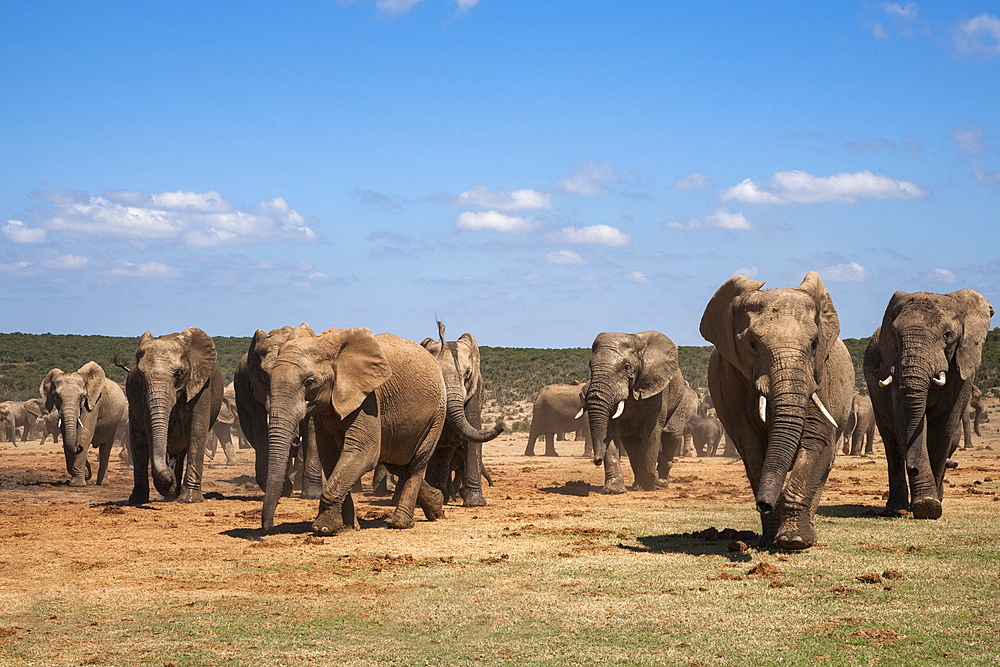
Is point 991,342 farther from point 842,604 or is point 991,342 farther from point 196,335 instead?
point 842,604

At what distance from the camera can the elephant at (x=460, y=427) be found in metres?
15.9

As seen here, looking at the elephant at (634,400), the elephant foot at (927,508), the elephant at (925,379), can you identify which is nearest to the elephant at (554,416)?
the elephant at (634,400)

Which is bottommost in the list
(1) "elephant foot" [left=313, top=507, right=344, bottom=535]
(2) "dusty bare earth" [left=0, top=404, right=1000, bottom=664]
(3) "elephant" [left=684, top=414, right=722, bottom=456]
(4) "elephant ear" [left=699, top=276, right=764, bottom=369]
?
(2) "dusty bare earth" [left=0, top=404, right=1000, bottom=664]

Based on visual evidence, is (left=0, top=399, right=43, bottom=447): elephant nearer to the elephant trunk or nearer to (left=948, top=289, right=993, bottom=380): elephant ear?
(left=948, top=289, right=993, bottom=380): elephant ear

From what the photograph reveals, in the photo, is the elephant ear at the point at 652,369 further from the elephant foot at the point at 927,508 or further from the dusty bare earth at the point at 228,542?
the elephant foot at the point at 927,508

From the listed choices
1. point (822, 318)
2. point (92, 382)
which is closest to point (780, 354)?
point (822, 318)

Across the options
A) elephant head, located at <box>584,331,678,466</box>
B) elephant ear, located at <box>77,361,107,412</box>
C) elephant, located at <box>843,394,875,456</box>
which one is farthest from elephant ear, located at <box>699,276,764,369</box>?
elephant, located at <box>843,394,875,456</box>

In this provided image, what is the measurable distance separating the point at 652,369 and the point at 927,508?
7.59 metres

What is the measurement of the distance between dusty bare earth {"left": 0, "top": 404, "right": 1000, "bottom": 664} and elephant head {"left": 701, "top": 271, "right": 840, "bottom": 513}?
2320 millimetres

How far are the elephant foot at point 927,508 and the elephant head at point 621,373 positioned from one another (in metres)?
6.37

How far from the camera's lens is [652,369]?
2062cm

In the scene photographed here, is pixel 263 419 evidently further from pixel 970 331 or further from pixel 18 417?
pixel 18 417

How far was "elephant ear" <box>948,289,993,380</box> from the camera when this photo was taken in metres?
14.5

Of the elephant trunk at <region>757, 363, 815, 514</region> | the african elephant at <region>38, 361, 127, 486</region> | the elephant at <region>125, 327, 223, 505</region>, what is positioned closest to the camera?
the elephant trunk at <region>757, 363, 815, 514</region>
